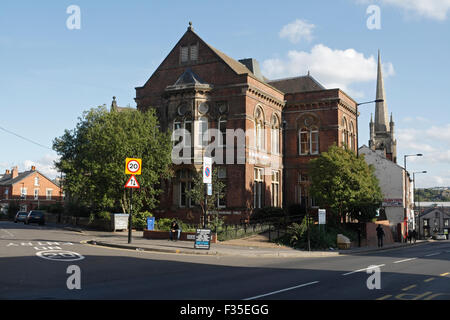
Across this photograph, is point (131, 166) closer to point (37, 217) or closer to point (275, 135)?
point (275, 135)

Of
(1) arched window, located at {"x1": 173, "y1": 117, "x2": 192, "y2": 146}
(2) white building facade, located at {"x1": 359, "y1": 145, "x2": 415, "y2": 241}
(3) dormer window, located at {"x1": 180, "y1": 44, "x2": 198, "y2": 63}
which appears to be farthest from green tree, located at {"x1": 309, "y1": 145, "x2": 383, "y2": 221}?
(2) white building facade, located at {"x1": 359, "y1": 145, "x2": 415, "y2": 241}

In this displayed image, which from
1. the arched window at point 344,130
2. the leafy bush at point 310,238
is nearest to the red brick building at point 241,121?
the arched window at point 344,130

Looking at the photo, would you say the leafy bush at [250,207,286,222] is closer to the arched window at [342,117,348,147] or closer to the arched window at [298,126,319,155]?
the arched window at [298,126,319,155]

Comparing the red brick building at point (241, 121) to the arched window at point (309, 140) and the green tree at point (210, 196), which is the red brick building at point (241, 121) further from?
the green tree at point (210, 196)

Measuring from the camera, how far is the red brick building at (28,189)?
8462cm

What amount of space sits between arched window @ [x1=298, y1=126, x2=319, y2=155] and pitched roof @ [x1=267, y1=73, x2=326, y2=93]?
5.29 metres

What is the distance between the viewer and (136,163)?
2378cm

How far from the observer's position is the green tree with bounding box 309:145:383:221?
29.5 metres

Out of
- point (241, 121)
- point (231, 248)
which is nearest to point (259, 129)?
point (241, 121)

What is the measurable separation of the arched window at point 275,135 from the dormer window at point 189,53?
849cm
